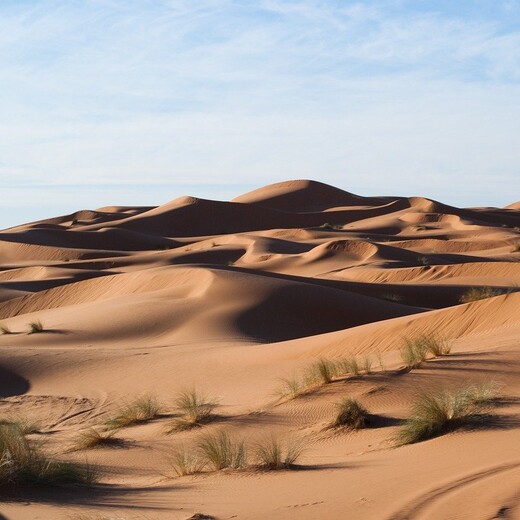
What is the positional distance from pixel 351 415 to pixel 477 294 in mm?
18079

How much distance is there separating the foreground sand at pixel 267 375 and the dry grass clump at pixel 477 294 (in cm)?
64

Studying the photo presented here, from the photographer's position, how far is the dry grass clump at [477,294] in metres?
25.9

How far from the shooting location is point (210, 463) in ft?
26.9

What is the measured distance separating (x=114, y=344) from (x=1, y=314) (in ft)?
36.0

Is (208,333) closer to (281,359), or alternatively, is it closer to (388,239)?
(281,359)

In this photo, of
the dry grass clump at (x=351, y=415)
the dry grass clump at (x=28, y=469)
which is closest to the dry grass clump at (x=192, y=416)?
the dry grass clump at (x=351, y=415)

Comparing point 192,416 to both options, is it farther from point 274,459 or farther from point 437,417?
point 437,417

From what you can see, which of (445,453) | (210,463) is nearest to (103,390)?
(210,463)

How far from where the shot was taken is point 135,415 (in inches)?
480

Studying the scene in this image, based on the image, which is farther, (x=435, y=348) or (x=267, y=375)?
(x=267, y=375)

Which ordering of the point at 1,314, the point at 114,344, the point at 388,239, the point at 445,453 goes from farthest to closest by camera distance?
the point at 388,239 < the point at 1,314 < the point at 114,344 < the point at 445,453

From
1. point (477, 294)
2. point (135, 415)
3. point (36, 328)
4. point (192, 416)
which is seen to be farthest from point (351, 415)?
point (477, 294)

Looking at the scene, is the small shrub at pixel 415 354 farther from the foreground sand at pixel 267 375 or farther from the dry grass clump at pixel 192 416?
the dry grass clump at pixel 192 416

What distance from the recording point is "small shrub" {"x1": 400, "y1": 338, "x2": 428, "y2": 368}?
1191 centimetres
